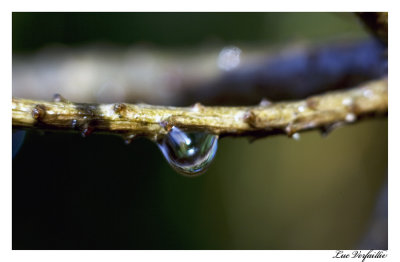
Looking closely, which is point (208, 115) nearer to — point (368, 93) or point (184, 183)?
point (368, 93)

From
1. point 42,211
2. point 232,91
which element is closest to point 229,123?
point 232,91

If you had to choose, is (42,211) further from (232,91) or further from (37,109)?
(37,109)

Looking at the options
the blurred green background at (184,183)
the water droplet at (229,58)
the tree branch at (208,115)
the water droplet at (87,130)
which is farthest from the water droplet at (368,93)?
the blurred green background at (184,183)

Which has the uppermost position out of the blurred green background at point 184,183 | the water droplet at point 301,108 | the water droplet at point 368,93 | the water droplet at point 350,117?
the water droplet at point 368,93

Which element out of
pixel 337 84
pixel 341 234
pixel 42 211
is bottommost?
pixel 341 234

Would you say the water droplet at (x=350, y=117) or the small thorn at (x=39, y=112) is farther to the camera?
the water droplet at (x=350, y=117)

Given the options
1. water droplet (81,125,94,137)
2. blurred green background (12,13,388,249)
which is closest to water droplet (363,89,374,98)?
water droplet (81,125,94,137)

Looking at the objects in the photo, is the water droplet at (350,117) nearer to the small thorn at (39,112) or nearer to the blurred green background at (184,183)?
the small thorn at (39,112)
